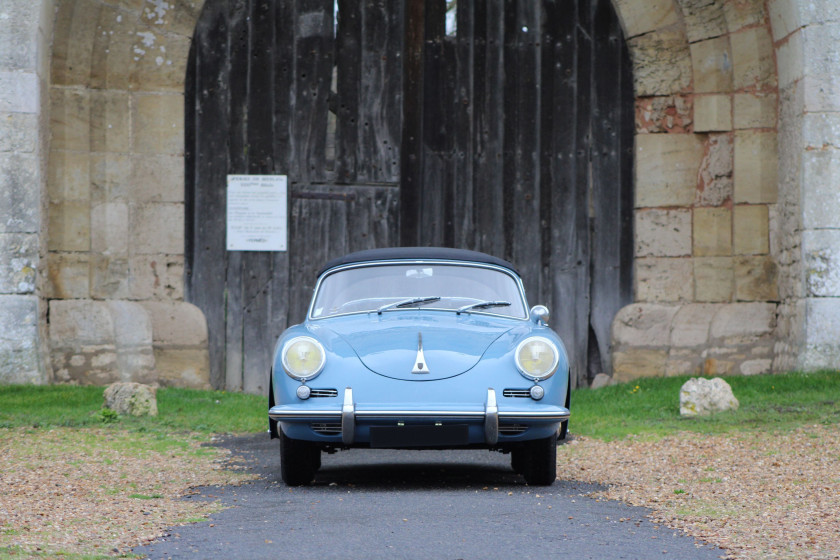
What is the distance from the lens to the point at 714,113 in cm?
1143

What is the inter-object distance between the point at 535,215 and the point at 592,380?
178cm

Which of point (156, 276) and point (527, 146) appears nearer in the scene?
point (156, 276)

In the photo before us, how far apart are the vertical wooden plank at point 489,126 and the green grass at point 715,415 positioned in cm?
192

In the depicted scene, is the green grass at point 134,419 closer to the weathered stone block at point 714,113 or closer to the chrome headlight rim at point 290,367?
the chrome headlight rim at point 290,367

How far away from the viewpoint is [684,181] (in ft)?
37.9

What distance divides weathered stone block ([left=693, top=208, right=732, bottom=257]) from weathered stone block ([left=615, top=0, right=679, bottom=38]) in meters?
1.92

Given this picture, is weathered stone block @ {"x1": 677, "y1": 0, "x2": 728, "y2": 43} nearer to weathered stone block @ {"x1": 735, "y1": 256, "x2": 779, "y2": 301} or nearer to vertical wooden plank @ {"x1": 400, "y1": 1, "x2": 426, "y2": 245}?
weathered stone block @ {"x1": 735, "y1": 256, "x2": 779, "y2": 301}

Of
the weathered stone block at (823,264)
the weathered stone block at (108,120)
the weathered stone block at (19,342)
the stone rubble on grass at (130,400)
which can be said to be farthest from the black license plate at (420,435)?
the weathered stone block at (108,120)

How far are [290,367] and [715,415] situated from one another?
428 centimetres

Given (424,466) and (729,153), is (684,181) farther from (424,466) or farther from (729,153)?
(424,466)

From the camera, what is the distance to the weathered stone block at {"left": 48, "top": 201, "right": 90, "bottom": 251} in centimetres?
1101

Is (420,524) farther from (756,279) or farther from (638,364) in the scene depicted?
(756,279)

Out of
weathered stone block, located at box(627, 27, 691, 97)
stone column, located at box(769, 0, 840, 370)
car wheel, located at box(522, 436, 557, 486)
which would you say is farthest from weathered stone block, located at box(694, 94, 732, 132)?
car wheel, located at box(522, 436, 557, 486)

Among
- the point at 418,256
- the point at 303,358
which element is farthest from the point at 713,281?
the point at 303,358
